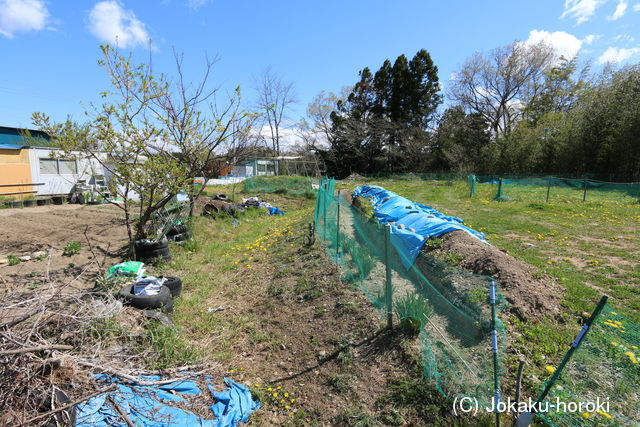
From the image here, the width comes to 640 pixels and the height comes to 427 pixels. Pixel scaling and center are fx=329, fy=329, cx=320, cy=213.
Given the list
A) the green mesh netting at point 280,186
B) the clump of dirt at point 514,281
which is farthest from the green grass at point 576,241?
the green mesh netting at point 280,186

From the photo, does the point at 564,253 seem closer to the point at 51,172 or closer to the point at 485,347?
the point at 485,347

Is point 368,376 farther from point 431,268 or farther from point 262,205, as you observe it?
point 262,205

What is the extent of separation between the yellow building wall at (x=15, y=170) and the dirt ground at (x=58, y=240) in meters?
3.73

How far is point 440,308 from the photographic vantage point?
3.06 metres

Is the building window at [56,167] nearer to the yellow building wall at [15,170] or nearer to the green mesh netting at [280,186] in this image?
the yellow building wall at [15,170]

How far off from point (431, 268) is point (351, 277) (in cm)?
112

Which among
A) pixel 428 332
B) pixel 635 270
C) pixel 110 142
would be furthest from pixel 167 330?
pixel 635 270

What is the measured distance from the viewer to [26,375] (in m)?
2.31

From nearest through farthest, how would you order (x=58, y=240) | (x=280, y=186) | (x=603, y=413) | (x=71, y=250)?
(x=603, y=413) < (x=71, y=250) < (x=58, y=240) < (x=280, y=186)

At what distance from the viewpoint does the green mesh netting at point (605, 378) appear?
7.36 ft

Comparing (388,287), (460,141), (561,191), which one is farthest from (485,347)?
(460,141)

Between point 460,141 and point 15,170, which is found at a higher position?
point 460,141

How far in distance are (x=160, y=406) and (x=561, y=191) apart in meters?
18.9

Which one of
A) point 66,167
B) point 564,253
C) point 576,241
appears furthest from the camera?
point 66,167
